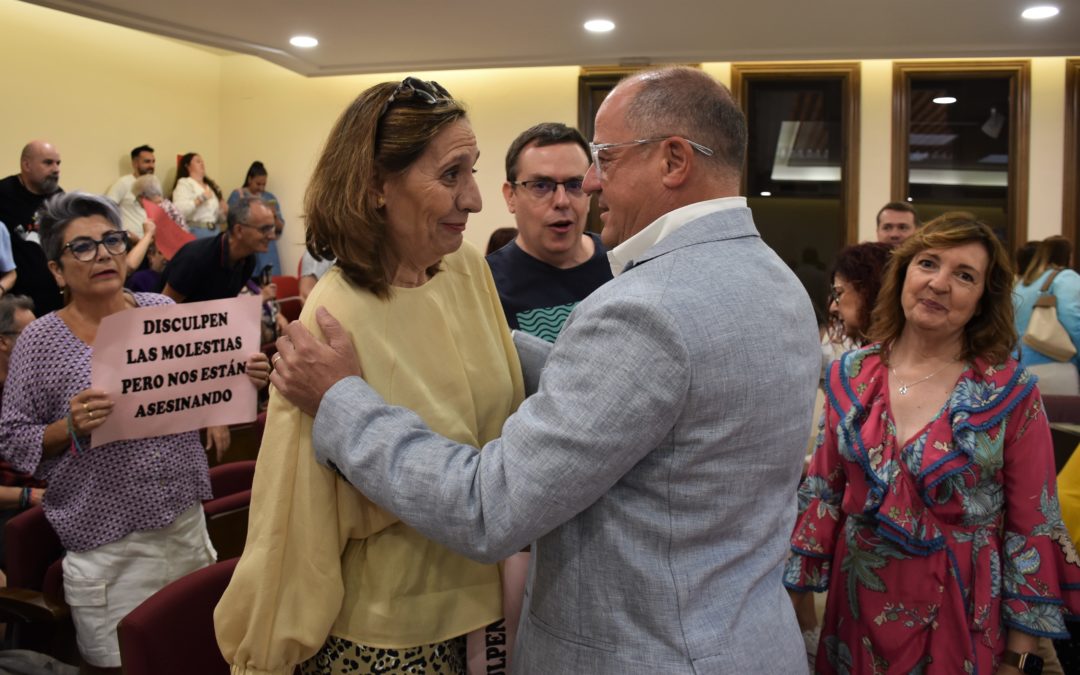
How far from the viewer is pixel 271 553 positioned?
1.21 m

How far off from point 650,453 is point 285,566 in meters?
0.56

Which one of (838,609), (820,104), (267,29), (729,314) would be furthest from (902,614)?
(820,104)

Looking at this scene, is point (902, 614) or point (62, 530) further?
point (62, 530)

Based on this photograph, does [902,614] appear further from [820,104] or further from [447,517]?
[820,104]

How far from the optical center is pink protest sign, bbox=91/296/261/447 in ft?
6.79

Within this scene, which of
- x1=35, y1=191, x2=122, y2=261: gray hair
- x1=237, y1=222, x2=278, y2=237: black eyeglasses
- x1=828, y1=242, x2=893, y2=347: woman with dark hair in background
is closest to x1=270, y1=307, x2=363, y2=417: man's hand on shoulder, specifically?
x1=35, y1=191, x2=122, y2=261: gray hair

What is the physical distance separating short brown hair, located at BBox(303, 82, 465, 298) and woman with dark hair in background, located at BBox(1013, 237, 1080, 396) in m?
4.45

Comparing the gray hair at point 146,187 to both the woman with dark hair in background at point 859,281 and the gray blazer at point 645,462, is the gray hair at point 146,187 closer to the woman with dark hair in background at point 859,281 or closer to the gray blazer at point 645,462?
the woman with dark hair in background at point 859,281

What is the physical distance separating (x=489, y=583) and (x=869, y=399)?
124 centimetres

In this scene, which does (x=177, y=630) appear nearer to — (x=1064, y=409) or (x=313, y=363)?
(x=313, y=363)

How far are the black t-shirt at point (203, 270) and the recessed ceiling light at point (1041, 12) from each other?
20.6 ft

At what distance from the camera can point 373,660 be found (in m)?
1.29

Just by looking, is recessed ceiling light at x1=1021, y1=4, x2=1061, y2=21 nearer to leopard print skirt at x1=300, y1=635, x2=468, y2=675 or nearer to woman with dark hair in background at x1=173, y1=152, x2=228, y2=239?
leopard print skirt at x1=300, y1=635, x2=468, y2=675

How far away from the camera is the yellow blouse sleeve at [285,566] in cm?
122
